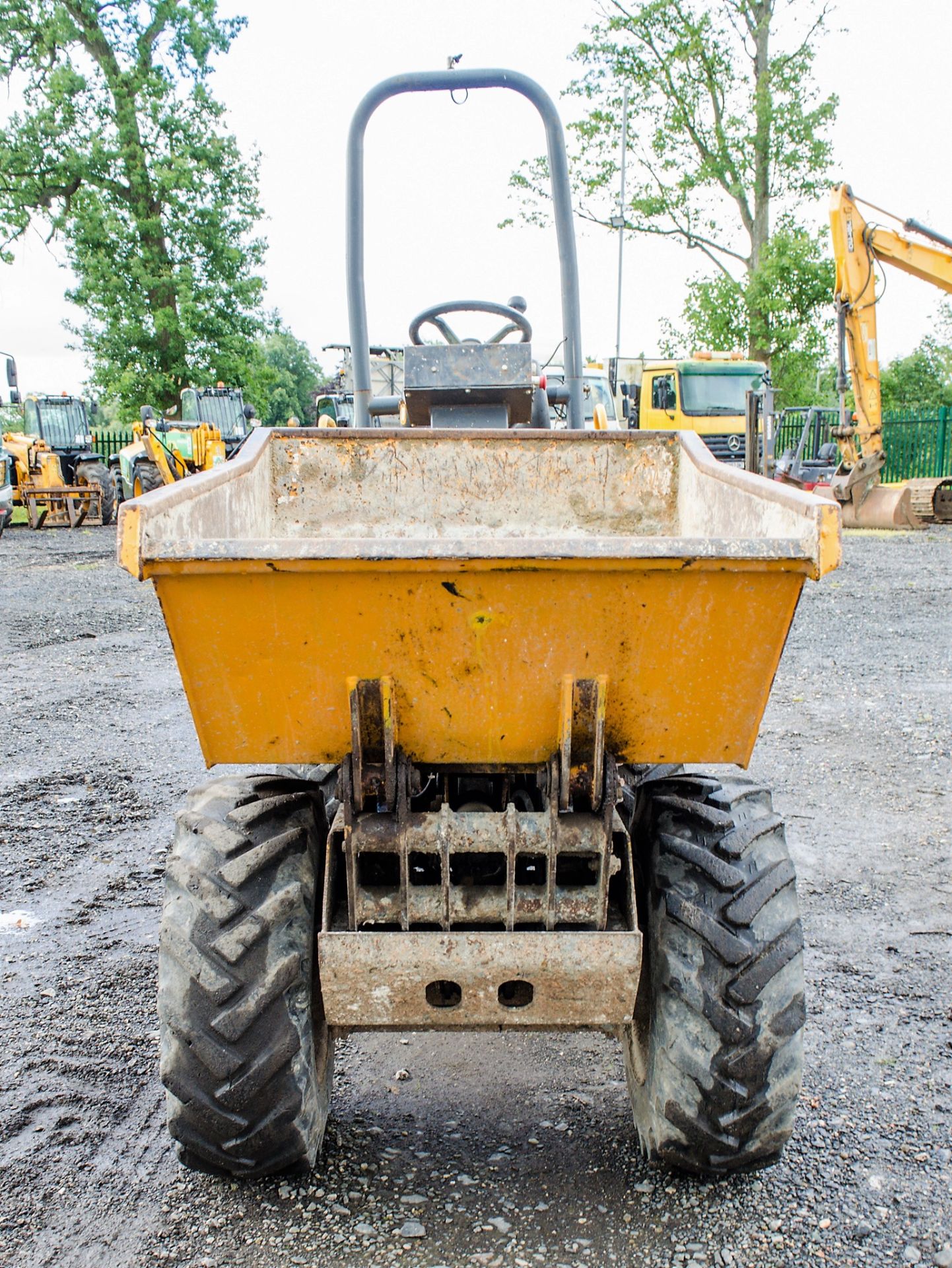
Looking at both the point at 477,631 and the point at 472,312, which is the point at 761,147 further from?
the point at 477,631

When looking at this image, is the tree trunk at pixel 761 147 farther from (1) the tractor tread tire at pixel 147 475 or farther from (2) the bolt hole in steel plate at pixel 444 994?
(2) the bolt hole in steel plate at pixel 444 994

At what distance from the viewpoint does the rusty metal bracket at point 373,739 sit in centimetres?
195

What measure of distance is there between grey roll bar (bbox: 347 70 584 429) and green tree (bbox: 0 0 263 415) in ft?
71.5

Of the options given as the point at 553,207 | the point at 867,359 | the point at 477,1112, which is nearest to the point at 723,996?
the point at 477,1112

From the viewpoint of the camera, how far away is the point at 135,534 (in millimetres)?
1722

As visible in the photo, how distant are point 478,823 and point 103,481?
19214mm

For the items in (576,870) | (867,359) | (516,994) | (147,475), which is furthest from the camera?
(147,475)

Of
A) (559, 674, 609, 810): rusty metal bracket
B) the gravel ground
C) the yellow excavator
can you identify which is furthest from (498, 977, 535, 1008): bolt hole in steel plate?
the yellow excavator

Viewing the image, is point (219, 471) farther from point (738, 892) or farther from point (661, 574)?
Result: point (738, 892)

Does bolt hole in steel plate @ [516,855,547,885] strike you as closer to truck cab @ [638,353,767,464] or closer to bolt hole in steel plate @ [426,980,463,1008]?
bolt hole in steel plate @ [426,980,463,1008]

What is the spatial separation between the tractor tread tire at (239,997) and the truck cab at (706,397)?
16.2 meters

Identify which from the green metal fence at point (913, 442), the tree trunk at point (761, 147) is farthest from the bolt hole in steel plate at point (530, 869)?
the tree trunk at point (761, 147)

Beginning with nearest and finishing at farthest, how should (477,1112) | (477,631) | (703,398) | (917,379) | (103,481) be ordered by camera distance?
(477,631)
(477,1112)
(703,398)
(103,481)
(917,379)

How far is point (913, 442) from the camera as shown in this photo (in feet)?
73.6
